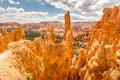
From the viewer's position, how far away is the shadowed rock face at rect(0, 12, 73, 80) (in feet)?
73.1

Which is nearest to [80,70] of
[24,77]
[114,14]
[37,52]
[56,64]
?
[56,64]

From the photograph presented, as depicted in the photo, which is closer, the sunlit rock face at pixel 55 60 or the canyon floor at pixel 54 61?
the canyon floor at pixel 54 61

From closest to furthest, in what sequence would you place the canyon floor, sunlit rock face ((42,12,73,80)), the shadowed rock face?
1. the shadowed rock face
2. the canyon floor
3. sunlit rock face ((42,12,73,80))

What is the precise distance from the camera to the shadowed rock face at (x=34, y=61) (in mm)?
22269

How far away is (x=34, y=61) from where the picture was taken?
86.0 feet

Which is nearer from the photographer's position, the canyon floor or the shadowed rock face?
the shadowed rock face

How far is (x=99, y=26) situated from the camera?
52781mm

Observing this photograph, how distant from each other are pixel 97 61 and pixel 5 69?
14.2 meters

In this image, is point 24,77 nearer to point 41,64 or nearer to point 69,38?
point 41,64

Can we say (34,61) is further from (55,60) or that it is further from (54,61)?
(55,60)

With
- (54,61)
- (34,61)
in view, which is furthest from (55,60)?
(34,61)

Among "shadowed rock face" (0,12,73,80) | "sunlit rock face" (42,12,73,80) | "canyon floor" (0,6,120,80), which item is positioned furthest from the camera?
"sunlit rock face" (42,12,73,80)

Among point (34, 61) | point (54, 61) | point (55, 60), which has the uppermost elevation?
point (34, 61)

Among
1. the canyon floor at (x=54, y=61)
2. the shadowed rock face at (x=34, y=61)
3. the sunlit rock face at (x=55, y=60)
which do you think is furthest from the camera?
the sunlit rock face at (x=55, y=60)
